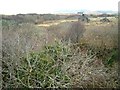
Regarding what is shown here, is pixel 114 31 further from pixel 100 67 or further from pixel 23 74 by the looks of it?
pixel 23 74

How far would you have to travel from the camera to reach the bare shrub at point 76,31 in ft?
49.7

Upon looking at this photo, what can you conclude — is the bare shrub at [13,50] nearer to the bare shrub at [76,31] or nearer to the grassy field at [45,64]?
the grassy field at [45,64]

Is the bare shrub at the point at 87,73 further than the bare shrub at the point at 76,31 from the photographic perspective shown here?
No

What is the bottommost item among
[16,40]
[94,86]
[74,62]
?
[94,86]

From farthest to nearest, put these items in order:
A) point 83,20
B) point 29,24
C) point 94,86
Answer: point 83,20, point 29,24, point 94,86

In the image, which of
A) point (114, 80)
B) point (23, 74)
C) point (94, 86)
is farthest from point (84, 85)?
point (23, 74)

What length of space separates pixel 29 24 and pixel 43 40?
2.57 meters

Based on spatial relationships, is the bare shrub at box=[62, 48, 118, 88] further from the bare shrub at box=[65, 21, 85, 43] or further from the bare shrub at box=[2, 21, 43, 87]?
the bare shrub at box=[65, 21, 85, 43]

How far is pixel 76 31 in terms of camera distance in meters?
15.6

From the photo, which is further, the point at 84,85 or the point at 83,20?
the point at 83,20

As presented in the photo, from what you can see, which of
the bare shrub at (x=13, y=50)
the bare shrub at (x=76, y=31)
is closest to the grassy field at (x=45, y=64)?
the bare shrub at (x=13, y=50)

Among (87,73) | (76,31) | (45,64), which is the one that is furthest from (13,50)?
(76,31)

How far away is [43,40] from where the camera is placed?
40.4ft

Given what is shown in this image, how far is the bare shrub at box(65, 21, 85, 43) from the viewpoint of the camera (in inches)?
597
